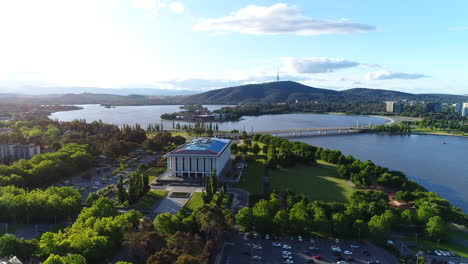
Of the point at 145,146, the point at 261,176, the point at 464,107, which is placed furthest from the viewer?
the point at 464,107

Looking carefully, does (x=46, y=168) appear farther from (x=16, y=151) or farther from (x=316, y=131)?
(x=316, y=131)

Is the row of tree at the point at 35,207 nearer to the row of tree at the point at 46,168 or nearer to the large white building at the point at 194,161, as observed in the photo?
the row of tree at the point at 46,168

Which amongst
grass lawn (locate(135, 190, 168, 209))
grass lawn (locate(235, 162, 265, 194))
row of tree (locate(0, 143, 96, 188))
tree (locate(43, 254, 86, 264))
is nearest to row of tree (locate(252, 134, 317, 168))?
A: grass lawn (locate(235, 162, 265, 194))

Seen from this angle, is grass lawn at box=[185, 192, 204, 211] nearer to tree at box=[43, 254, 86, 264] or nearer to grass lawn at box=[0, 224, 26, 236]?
tree at box=[43, 254, 86, 264]

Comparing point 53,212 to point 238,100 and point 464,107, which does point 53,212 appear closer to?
point 464,107

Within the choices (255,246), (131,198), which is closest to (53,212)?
(131,198)

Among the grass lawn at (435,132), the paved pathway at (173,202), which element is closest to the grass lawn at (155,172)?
the paved pathway at (173,202)
